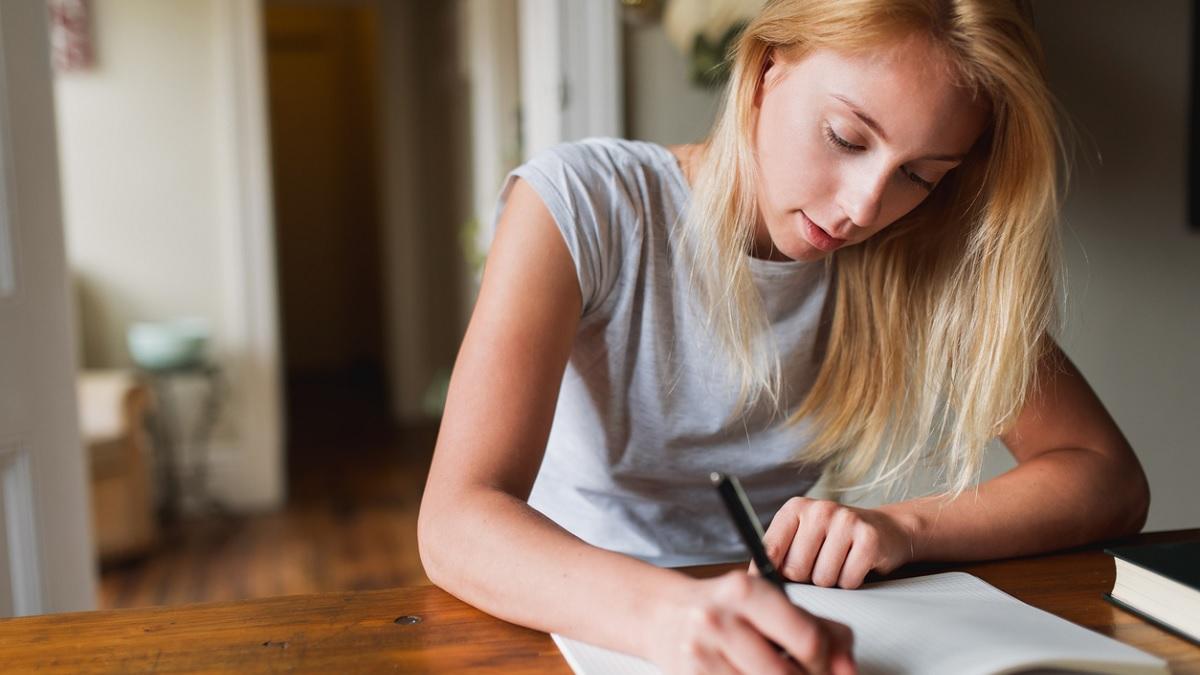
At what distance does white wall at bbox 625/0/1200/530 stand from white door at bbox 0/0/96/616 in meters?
1.57

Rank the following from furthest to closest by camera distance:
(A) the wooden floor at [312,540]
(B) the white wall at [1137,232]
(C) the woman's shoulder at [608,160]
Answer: (A) the wooden floor at [312,540], (B) the white wall at [1137,232], (C) the woman's shoulder at [608,160]

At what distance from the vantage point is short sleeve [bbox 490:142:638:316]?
3.23 ft

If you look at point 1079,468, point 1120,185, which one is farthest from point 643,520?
point 1120,185

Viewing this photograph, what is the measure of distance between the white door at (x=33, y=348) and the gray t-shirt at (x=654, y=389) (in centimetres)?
96

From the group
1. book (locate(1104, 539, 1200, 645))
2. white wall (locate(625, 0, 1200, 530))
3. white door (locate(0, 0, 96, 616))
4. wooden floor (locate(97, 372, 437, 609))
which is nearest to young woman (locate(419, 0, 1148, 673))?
book (locate(1104, 539, 1200, 645))

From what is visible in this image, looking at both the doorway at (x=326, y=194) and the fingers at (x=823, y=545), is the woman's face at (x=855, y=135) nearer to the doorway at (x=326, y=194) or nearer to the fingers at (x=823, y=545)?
the fingers at (x=823, y=545)

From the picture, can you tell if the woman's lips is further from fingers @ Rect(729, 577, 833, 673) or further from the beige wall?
the beige wall

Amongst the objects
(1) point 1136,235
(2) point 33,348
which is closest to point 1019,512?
(1) point 1136,235

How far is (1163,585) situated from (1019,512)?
18 centimetres

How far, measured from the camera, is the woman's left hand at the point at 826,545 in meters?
0.80

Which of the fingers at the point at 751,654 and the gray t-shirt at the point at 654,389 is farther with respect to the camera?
the gray t-shirt at the point at 654,389

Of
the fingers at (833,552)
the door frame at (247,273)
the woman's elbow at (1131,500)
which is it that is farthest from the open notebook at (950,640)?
the door frame at (247,273)

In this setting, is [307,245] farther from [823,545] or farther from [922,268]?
[823,545]

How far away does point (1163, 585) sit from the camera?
0.74m
